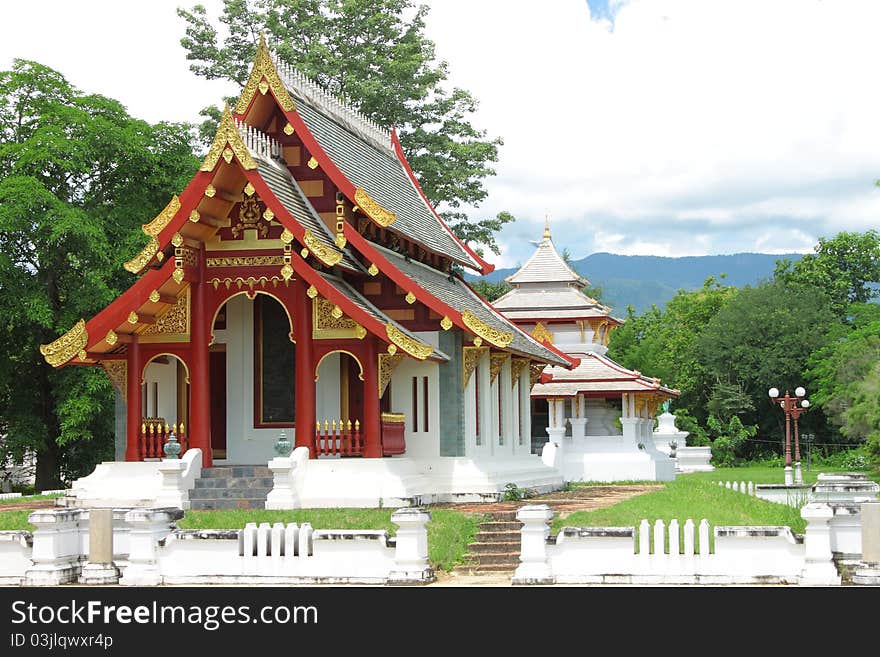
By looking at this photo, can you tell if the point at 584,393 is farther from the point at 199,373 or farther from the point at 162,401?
the point at 199,373

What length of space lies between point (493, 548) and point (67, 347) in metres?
9.85

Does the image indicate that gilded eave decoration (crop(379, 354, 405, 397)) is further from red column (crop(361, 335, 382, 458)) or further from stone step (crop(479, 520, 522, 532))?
stone step (crop(479, 520, 522, 532))

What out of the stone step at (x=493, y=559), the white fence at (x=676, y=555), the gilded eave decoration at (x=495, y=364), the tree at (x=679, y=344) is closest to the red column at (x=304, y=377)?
the gilded eave decoration at (x=495, y=364)

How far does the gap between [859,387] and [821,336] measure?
24.0 m

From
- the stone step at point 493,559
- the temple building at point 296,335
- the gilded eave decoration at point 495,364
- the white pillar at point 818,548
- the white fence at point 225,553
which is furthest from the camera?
the gilded eave decoration at point 495,364

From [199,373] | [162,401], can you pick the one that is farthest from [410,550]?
[162,401]

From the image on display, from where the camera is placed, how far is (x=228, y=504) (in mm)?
22266

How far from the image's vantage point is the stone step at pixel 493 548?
17.9 m

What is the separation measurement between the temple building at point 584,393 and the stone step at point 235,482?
16420 millimetres

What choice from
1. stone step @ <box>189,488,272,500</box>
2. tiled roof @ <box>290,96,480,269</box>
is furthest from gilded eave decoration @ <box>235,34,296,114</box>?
stone step @ <box>189,488,272,500</box>

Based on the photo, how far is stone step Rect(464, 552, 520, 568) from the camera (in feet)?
57.0

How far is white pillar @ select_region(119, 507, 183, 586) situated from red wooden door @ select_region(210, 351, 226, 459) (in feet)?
27.7

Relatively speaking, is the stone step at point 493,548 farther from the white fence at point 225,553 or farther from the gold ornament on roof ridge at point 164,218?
the gold ornament on roof ridge at point 164,218
